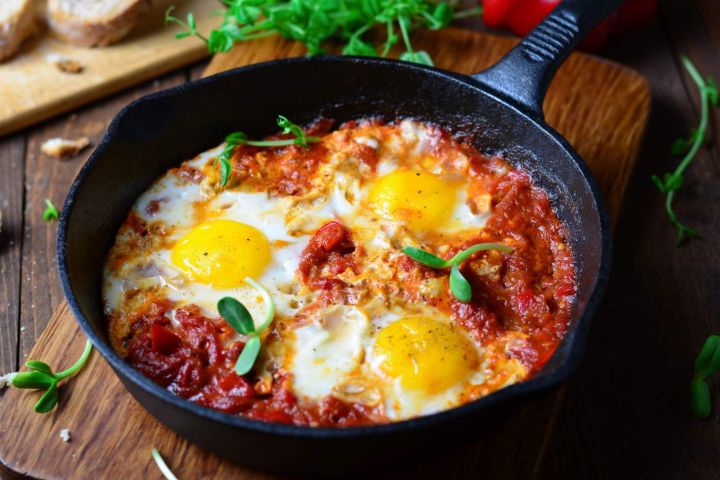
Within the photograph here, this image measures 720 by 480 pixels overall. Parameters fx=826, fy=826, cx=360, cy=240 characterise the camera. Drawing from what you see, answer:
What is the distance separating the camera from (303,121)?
4.39m

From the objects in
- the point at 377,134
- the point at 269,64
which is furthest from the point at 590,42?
the point at 269,64

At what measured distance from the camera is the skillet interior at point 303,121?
107 inches

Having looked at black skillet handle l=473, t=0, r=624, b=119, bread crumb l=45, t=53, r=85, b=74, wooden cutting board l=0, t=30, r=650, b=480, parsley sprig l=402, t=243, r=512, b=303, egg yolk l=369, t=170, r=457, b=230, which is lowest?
wooden cutting board l=0, t=30, r=650, b=480

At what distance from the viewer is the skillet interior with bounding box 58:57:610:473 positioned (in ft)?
8.92

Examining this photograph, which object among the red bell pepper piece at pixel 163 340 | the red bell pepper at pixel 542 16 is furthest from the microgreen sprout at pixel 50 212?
the red bell pepper at pixel 542 16

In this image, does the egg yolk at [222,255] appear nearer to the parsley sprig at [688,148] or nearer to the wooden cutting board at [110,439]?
the wooden cutting board at [110,439]

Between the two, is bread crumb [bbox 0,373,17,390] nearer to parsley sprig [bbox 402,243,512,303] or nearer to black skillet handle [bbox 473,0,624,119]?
parsley sprig [bbox 402,243,512,303]

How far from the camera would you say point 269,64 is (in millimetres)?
4102

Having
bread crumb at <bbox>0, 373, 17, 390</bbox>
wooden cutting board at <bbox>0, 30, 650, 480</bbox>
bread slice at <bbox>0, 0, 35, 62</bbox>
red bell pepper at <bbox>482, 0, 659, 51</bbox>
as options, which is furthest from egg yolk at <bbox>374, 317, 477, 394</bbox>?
bread slice at <bbox>0, 0, 35, 62</bbox>

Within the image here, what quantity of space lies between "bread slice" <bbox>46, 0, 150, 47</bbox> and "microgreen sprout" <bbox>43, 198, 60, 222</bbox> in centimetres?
128

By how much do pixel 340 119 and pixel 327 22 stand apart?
890 millimetres

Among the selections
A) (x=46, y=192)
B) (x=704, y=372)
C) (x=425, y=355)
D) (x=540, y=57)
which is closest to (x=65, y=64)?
(x=46, y=192)

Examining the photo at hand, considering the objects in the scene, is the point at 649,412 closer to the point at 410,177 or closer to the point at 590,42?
the point at 410,177

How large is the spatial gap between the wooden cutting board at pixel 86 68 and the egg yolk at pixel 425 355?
2797 mm
